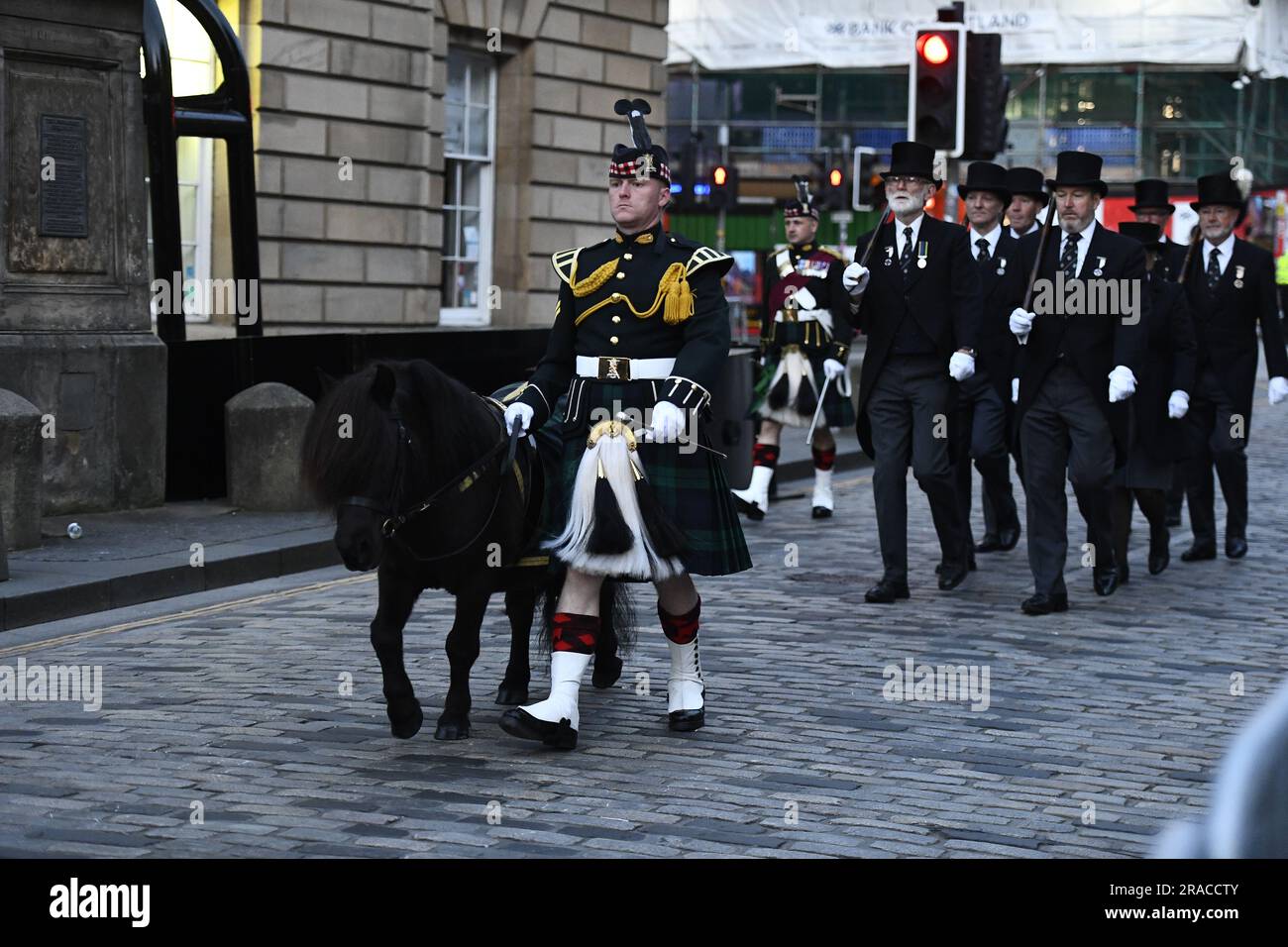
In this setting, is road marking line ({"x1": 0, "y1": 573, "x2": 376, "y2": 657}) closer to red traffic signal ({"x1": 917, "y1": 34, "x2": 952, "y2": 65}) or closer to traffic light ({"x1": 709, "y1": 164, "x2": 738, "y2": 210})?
red traffic signal ({"x1": 917, "y1": 34, "x2": 952, "y2": 65})

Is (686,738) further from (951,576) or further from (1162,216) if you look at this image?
(1162,216)

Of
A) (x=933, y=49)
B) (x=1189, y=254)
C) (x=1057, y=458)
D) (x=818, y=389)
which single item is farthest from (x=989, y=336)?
(x=933, y=49)

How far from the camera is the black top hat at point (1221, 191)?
11.4m

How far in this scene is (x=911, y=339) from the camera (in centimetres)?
969

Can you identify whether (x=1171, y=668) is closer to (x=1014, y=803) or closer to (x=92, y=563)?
(x=1014, y=803)

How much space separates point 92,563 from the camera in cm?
980

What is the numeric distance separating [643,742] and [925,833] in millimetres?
1349

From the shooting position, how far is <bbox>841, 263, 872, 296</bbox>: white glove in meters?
9.64

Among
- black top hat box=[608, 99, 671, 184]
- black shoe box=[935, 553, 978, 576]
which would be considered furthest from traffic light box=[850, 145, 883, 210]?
black top hat box=[608, 99, 671, 184]

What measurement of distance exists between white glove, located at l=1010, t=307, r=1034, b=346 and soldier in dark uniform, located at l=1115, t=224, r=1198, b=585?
1.37 m

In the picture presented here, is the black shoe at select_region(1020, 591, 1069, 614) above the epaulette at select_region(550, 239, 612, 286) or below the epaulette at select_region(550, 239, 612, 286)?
below

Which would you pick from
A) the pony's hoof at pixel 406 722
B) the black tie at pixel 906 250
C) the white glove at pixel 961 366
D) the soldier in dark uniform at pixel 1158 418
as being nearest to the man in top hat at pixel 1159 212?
the soldier in dark uniform at pixel 1158 418

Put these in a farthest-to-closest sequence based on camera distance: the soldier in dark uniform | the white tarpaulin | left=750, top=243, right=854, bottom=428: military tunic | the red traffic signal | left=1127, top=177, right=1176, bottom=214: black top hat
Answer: the white tarpaulin, the red traffic signal, left=750, top=243, right=854, bottom=428: military tunic, left=1127, top=177, right=1176, bottom=214: black top hat, the soldier in dark uniform

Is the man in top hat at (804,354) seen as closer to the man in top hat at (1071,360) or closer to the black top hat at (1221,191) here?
the black top hat at (1221,191)
